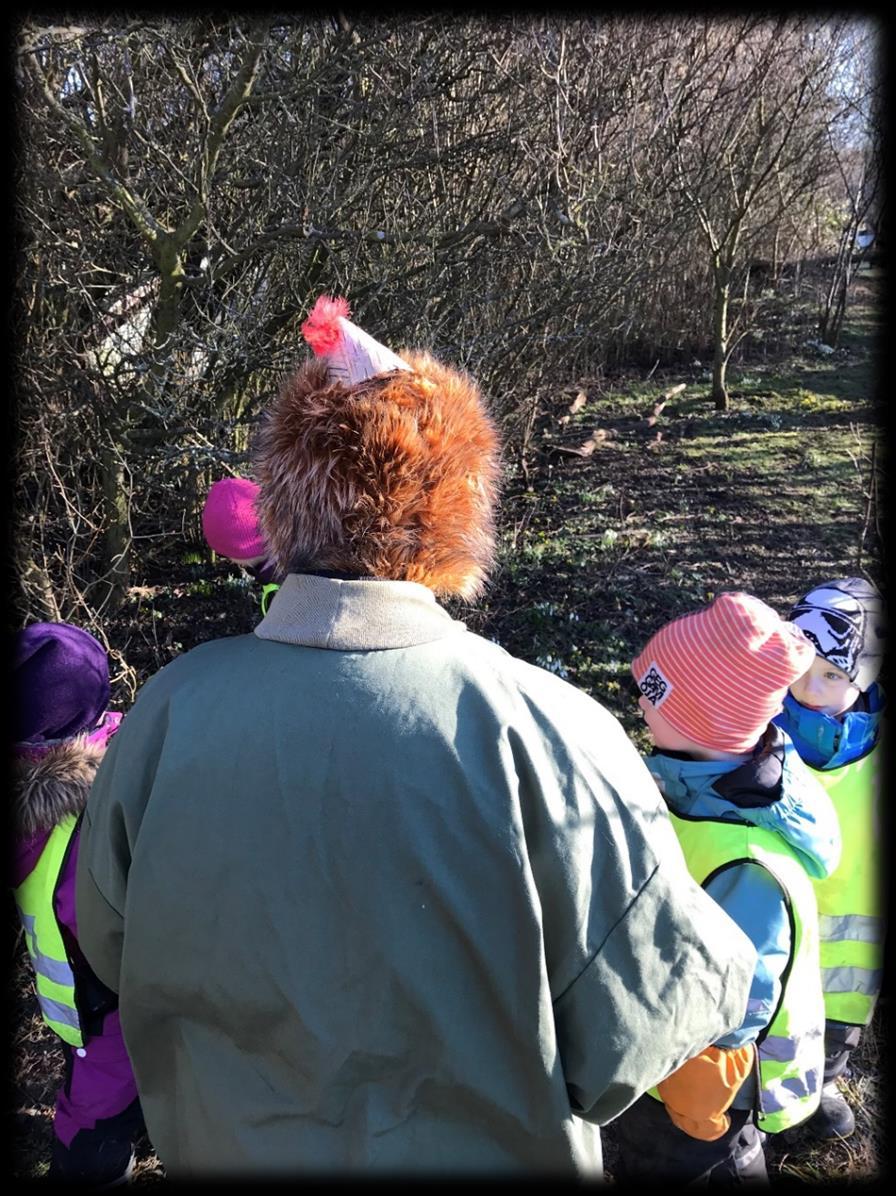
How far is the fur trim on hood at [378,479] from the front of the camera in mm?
1333

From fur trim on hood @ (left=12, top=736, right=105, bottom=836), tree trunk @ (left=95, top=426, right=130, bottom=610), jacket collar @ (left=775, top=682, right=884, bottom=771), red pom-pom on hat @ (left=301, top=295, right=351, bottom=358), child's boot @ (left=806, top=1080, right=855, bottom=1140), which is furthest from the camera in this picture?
tree trunk @ (left=95, top=426, right=130, bottom=610)

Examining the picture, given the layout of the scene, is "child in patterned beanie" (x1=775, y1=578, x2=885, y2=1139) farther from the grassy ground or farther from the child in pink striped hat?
the grassy ground

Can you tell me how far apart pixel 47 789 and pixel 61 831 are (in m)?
0.11

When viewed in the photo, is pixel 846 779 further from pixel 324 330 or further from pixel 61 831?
pixel 61 831

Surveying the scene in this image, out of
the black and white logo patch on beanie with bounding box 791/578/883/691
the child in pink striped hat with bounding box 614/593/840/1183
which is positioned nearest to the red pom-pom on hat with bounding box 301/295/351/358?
the child in pink striped hat with bounding box 614/593/840/1183

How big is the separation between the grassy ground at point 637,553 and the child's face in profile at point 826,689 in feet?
3.89

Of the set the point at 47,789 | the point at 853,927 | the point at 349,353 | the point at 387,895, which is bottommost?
the point at 853,927

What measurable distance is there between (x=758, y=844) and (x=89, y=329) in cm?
425

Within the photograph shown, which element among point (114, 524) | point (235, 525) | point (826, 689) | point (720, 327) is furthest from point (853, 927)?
point (720, 327)

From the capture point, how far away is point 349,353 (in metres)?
1.43

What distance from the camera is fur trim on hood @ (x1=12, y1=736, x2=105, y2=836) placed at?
6.19ft

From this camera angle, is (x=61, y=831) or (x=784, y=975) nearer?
(x=784, y=975)

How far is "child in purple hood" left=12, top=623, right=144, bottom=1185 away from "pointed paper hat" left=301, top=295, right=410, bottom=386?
934mm

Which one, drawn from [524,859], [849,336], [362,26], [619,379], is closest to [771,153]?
[619,379]
